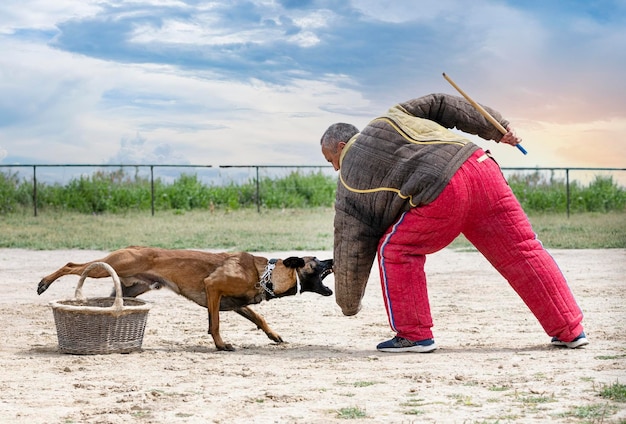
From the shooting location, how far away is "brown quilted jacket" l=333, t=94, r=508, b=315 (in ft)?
21.6

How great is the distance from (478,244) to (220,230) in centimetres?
1429

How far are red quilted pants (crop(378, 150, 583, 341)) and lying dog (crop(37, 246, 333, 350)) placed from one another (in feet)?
2.65

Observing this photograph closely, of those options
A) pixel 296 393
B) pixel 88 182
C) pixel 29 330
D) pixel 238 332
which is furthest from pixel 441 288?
pixel 88 182

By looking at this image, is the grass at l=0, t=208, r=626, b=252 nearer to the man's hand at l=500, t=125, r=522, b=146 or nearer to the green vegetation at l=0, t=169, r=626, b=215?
the green vegetation at l=0, t=169, r=626, b=215

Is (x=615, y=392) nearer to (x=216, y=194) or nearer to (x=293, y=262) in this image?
(x=293, y=262)

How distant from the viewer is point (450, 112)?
7.11m

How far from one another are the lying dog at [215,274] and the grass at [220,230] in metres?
8.69

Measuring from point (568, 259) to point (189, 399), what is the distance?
34.4 feet

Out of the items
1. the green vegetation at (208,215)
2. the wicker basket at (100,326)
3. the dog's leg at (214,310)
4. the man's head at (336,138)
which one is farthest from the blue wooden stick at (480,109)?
the green vegetation at (208,215)

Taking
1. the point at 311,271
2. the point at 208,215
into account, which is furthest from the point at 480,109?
the point at 208,215

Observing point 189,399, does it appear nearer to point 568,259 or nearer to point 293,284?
point 293,284

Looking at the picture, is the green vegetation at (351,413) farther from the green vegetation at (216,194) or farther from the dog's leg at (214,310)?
the green vegetation at (216,194)

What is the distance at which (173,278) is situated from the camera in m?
7.45

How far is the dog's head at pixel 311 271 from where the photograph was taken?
24.1ft
